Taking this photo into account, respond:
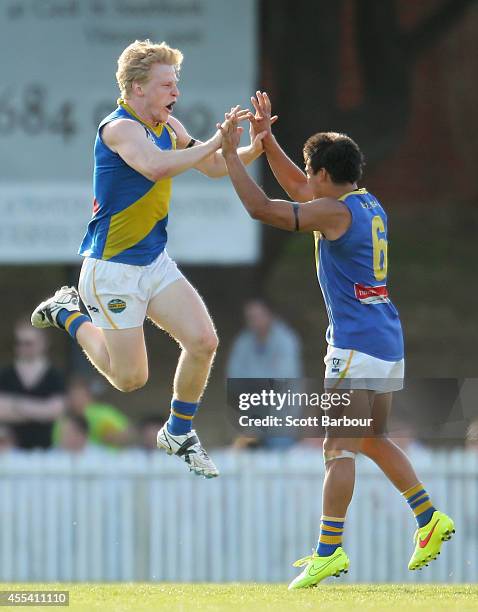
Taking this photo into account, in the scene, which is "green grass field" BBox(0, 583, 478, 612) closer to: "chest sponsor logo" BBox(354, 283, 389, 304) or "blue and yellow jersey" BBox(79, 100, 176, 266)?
"chest sponsor logo" BBox(354, 283, 389, 304)

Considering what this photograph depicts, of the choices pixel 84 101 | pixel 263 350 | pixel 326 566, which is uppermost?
pixel 84 101

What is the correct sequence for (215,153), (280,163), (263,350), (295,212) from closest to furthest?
(295,212), (280,163), (215,153), (263,350)

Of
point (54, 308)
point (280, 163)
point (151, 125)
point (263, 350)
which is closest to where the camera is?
point (151, 125)

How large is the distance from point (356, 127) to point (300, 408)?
277 inches

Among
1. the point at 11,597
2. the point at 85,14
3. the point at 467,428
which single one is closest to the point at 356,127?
the point at 85,14

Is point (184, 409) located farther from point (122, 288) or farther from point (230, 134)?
point (230, 134)

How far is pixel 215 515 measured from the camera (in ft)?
42.5

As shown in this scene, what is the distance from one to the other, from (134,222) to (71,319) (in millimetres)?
920

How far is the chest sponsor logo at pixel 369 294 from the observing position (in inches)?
326

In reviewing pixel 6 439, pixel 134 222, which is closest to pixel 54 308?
pixel 134 222

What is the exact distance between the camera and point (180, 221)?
14.5 meters

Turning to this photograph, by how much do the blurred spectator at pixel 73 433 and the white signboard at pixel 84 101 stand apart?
154 cm

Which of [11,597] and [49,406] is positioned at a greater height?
[49,406]

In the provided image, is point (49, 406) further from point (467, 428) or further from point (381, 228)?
point (381, 228)
